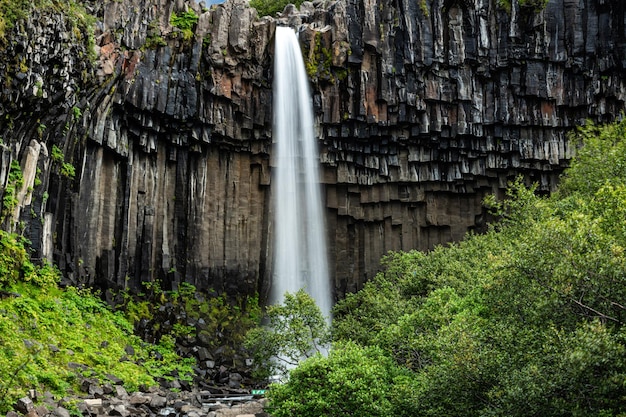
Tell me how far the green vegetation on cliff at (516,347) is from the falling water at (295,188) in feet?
52.5

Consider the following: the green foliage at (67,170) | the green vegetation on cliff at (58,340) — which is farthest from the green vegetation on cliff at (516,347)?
the green foliage at (67,170)

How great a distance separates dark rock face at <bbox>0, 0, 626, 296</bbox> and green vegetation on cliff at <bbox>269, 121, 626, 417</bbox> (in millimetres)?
14950

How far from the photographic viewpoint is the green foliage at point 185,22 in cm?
3038

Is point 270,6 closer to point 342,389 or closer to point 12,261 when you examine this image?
point 12,261

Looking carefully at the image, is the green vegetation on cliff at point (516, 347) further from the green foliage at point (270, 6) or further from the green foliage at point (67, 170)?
the green foliage at point (270, 6)

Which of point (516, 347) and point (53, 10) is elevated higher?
point (53, 10)

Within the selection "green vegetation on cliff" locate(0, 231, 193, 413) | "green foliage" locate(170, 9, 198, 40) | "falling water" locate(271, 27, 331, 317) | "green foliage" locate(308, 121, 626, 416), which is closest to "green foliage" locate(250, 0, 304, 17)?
"falling water" locate(271, 27, 331, 317)

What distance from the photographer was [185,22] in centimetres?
3061

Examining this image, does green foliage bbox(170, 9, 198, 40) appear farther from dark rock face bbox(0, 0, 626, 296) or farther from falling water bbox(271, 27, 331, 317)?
falling water bbox(271, 27, 331, 317)

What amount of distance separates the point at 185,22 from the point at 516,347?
2387 cm

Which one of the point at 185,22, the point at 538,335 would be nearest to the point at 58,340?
the point at 538,335

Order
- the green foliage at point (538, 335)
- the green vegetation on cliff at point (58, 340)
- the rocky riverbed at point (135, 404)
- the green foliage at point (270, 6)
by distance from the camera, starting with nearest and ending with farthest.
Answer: the green foliage at point (538, 335)
the rocky riverbed at point (135, 404)
the green vegetation on cliff at point (58, 340)
the green foliage at point (270, 6)

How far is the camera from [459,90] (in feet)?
112

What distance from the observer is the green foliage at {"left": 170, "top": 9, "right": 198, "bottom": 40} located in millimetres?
30375
